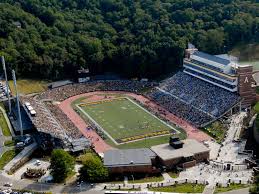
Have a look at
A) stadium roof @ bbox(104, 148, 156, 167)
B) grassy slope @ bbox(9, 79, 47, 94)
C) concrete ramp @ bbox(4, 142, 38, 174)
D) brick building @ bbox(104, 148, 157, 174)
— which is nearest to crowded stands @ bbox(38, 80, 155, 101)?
grassy slope @ bbox(9, 79, 47, 94)

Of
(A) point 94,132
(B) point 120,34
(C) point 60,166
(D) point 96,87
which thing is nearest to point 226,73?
(A) point 94,132

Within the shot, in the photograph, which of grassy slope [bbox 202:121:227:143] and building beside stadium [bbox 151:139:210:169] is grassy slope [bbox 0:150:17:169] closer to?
building beside stadium [bbox 151:139:210:169]

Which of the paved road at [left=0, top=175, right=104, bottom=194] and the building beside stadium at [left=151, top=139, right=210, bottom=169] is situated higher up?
the building beside stadium at [left=151, top=139, right=210, bottom=169]

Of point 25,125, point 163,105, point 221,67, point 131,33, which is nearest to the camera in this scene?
point 25,125

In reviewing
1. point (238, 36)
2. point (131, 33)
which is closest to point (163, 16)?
point (131, 33)

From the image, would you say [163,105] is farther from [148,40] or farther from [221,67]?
[148,40]

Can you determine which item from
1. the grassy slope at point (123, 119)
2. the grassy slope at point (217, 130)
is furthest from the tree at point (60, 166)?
the grassy slope at point (217, 130)

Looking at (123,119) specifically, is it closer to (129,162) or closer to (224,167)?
(129,162)
